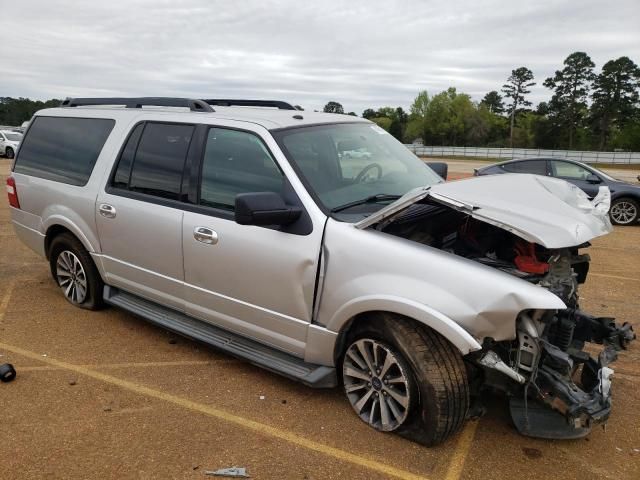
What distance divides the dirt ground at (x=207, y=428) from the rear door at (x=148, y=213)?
1.97 feet

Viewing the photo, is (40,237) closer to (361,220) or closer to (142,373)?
(142,373)

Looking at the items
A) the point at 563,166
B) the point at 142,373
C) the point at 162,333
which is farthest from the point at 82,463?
the point at 563,166

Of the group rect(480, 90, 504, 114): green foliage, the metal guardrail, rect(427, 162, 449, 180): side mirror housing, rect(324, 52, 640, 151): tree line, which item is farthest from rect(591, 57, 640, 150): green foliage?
rect(427, 162, 449, 180): side mirror housing

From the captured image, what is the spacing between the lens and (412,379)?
3.03 m

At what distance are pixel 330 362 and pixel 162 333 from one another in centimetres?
200

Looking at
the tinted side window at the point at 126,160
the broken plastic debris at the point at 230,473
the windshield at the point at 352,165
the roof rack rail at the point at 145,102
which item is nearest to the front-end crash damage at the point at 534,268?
the windshield at the point at 352,165

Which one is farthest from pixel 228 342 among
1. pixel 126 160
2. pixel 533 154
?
pixel 533 154

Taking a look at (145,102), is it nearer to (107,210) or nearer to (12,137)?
(107,210)

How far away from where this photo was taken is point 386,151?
423 centimetres

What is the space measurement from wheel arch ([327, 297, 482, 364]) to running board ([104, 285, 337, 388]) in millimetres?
184

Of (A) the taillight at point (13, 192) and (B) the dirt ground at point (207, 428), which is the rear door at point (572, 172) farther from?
(A) the taillight at point (13, 192)

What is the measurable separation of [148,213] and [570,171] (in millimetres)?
9668

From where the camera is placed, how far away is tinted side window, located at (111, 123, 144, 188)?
4.39m

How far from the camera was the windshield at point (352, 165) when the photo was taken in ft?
11.5
